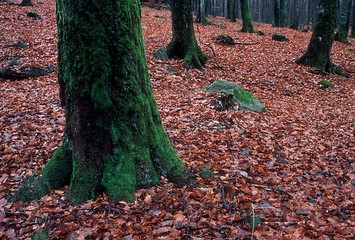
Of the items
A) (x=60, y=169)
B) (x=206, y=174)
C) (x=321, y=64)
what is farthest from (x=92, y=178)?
(x=321, y=64)

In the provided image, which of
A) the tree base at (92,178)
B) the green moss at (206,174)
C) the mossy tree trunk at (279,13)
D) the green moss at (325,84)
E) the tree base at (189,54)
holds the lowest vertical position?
the green moss at (325,84)

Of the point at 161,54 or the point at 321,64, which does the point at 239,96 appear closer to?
the point at 161,54

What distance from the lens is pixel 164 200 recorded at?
352 centimetres

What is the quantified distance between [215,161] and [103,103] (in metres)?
2.23

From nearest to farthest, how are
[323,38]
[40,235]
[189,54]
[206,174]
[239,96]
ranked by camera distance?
[40,235] → [206,174] → [239,96] → [189,54] → [323,38]

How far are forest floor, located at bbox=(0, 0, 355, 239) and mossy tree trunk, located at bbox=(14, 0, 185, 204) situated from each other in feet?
0.78

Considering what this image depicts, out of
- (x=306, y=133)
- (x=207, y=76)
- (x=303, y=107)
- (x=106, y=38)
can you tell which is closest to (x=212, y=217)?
→ (x=106, y=38)

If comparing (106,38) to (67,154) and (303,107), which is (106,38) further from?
(303,107)

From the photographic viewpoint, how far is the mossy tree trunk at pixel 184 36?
1010 centimetres

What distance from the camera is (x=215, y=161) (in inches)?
188

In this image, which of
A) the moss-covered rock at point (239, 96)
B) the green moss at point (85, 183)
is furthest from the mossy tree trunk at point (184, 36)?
the green moss at point (85, 183)

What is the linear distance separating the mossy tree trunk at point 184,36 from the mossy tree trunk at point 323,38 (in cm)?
516

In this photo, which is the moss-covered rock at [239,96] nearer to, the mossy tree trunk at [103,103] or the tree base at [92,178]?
the tree base at [92,178]

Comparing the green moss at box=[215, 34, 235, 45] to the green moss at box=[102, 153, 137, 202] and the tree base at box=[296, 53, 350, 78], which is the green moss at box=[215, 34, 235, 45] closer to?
the tree base at box=[296, 53, 350, 78]
